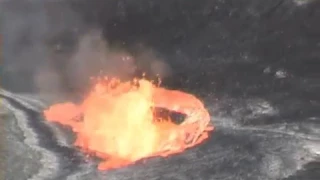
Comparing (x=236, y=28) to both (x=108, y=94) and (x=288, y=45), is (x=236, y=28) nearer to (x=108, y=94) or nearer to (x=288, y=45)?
(x=288, y=45)

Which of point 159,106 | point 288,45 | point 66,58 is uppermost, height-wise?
point 66,58

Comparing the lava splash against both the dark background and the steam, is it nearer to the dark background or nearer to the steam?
the dark background

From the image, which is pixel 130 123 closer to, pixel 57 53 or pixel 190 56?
pixel 190 56

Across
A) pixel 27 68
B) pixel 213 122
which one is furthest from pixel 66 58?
pixel 213 122

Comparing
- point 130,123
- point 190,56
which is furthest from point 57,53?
point 130,123

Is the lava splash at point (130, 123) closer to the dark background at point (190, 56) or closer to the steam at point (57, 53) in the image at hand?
the dark background at point (190, 56)

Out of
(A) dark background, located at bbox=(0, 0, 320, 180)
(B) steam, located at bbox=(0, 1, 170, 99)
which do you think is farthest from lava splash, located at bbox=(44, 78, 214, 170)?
(B) steam, located at bbox=(0, 1, 170, 99)
